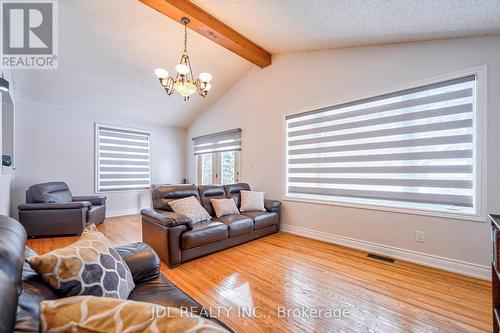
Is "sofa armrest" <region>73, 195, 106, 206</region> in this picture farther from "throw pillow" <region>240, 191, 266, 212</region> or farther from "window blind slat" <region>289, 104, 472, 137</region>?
"window blind slat" <region>289, 104, 472, 137</region>

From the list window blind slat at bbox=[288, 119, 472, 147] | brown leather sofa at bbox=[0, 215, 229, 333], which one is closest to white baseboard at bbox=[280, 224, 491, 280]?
window blind slat at bbox=[288, 119, 472, 147]

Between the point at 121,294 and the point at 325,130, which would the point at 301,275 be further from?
the point at 325,130

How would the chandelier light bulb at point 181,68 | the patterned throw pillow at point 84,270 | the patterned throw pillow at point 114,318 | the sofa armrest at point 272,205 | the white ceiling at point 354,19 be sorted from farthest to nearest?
the sofa armrest at point 272,205, the chandelier light bulb at point 181,68, the white ceiling at point 354,19, the patterned throw pillow at point 84,270, the patterned throw pillow at point 114,318

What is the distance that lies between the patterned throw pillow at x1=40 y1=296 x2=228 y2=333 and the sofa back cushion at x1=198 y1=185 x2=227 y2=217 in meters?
2.94

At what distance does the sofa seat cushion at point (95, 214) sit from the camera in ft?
13.2

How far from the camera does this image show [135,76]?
407cm

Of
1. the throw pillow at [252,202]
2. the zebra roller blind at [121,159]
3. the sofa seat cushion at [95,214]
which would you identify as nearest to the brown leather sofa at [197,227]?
the throw pillow at [252,202]

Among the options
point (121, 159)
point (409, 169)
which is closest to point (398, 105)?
point (409, 169)

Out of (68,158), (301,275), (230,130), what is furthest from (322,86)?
(68,158)

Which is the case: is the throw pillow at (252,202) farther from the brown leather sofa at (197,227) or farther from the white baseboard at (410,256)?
the white baseboard at (410,256)

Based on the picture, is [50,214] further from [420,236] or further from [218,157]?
[420,236]

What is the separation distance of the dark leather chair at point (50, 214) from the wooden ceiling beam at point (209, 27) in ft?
11.3

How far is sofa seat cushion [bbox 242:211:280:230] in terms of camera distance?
11.3 ft

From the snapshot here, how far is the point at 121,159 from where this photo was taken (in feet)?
17.5
